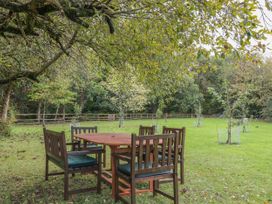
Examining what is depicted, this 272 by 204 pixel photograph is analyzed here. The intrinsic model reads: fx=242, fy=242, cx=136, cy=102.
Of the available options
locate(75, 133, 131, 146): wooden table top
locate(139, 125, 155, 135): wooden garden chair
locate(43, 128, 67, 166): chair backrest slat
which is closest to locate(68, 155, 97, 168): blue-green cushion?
locate(43, 128, 67, 166): chair backrest slat

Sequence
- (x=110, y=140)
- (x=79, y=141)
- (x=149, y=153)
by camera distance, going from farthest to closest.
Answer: (x=79, y=141) → (x=110, y=140) → (x=149, y=153)

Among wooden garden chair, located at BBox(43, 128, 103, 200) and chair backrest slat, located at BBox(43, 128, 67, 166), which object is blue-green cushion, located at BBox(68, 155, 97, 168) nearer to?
wooden garden chair, located at BBox(43, 128, 103, 200)

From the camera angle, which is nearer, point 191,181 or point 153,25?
point 153,25

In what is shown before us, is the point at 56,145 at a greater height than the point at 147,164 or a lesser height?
greater

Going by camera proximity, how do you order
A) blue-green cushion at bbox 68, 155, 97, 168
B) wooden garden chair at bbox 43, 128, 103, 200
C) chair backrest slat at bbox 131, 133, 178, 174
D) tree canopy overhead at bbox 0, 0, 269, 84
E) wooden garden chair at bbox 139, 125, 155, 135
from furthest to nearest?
1. wooden garden chair at bbox 139, 125, 155, 135
2. blue-green cushion at bbox 68, 155, 97, 168
3. wooden garden chair at bbox 43, 128, 103, 200
4. chair backrest slat at bbox 131, 133, 178, 174
5. tree canopy overhead at bbox 0, 0, 269, 84

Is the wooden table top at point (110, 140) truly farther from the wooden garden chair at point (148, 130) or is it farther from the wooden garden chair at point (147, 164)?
the wooden garden chair at point (148, 130)

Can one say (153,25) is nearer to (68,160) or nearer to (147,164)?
(147,164)

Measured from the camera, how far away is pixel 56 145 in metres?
3.64

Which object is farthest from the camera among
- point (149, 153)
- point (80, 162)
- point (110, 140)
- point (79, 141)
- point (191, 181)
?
point (79, 141)

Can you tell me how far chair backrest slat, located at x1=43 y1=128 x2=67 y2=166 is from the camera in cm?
341

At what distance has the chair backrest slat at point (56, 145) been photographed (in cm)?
341

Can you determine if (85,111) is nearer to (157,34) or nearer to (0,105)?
(0,105)

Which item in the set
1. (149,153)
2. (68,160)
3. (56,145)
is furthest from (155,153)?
(56,145)

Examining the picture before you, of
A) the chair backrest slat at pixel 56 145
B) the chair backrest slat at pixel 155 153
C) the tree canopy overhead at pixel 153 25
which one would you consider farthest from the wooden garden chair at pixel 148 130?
the chair backrest slat at pixel 56 145
